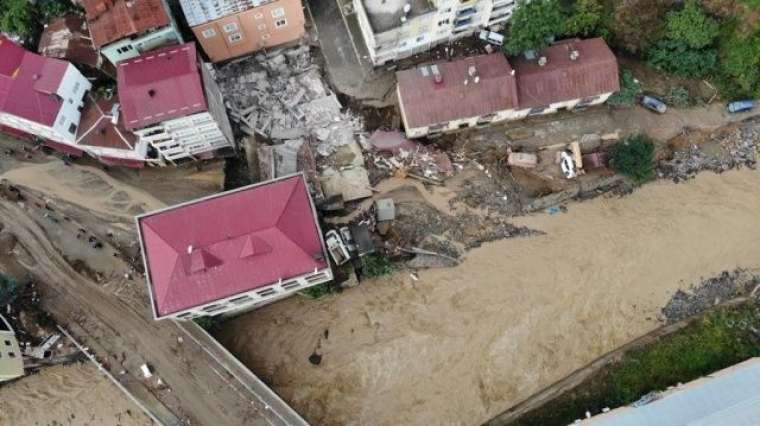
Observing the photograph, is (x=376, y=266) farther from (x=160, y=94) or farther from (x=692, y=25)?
(x=692, y=25)

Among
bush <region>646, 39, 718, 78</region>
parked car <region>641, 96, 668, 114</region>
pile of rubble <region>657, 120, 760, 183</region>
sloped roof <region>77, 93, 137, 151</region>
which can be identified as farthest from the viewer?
pile of rubble <region>657, 120, 760, 183</region>

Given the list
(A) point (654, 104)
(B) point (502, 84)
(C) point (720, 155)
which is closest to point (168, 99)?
(B) point (502, 84)

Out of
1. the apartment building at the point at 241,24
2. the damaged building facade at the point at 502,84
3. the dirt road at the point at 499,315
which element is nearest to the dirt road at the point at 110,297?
the dirt road at the point at 499,315

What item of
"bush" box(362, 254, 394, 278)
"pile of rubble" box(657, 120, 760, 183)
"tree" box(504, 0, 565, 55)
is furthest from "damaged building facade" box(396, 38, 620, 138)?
"bush" box(362, 254, 394, 278)

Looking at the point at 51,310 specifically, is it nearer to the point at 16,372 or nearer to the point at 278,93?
the point at 16,372

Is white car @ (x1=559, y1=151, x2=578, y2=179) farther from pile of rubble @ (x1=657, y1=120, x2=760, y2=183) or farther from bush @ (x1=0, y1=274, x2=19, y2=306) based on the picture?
bush @ (x1=0, y1=274, x2=19, y2=306)

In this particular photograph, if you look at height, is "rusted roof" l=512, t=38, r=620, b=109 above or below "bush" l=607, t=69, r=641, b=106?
above

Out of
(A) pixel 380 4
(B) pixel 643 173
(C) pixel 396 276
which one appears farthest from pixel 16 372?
(B) pixel 643 173
